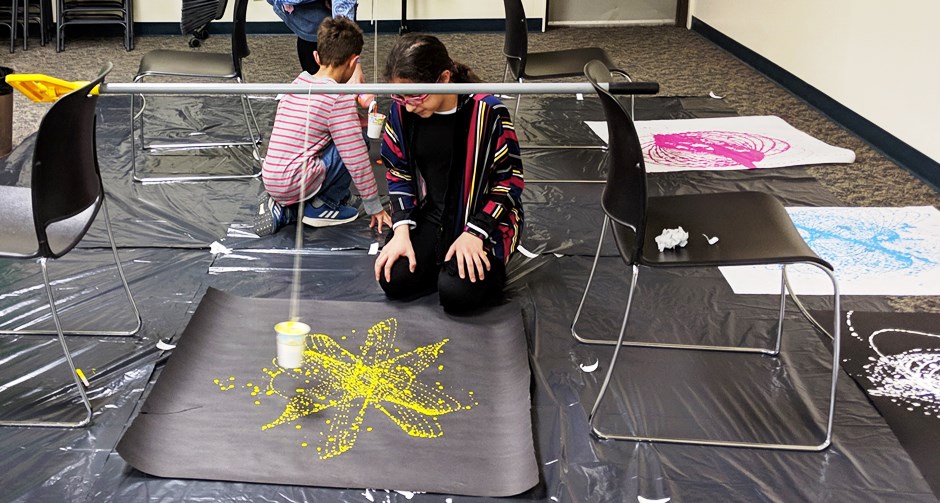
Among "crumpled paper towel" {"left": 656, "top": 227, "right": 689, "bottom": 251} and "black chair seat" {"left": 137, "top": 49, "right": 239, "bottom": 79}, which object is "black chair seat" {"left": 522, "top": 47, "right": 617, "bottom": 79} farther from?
"crumpled paper towel" {"left": 656, "top": 227, "right": 689, "bottom": 251}

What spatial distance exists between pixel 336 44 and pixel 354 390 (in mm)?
1184

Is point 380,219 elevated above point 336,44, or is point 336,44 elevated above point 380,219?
point 336,44

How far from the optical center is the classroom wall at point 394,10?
20.0ft

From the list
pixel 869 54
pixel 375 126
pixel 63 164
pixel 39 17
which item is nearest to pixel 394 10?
pixel 39 17

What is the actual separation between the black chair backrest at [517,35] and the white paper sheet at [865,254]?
117 centimetres

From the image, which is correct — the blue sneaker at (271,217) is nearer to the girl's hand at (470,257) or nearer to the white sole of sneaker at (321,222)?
the white sole of sneaker at (321,222)

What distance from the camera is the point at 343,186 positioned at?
3182 mm

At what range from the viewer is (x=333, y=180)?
10.3 ft

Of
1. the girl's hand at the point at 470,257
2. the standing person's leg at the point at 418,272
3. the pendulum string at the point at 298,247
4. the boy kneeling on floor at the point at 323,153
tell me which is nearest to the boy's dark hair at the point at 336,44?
the boy kneeling on floor at the point at 323,153

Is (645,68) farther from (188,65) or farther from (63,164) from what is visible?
(63,164)

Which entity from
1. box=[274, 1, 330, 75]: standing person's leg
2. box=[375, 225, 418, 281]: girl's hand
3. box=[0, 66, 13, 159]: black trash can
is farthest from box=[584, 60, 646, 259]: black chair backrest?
box=[0, 66, 13, 159]: black trash can

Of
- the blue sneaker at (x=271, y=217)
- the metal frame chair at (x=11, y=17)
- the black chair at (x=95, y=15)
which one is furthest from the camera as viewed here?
the black chair at (x=95, y=15)

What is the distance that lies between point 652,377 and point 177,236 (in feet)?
5.33

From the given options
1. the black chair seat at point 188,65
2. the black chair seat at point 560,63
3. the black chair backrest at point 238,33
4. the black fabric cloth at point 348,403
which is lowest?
the black fabric cloth at point 348,403
